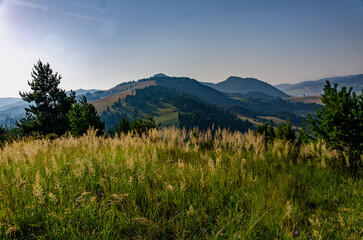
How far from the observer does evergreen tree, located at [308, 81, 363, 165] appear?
6.60m

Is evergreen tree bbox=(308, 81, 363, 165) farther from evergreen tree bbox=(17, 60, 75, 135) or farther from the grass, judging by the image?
evergreen tree bbox=(17, 60, 75, 135)

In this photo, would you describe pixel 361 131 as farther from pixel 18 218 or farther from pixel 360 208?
pixel 18 218

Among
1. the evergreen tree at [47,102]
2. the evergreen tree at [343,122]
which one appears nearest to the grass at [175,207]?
the evergreen tree at [343,122]

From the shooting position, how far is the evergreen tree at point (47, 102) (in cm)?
3919

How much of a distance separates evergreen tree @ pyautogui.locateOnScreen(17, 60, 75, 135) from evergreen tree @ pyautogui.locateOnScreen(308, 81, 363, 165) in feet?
141

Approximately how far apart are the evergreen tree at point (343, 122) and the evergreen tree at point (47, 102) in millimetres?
43124

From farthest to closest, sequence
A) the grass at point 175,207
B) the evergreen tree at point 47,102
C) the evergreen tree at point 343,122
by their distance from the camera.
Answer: the evergreen tree at point 47,102
the evergreen tree at point 343,122
the grass at point 175,207

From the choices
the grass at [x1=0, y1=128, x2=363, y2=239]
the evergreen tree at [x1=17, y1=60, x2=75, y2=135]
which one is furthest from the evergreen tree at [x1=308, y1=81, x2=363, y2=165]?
the evergreen tree at [x1=17, y1=60, x2=75, y2=135]

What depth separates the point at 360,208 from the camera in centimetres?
304

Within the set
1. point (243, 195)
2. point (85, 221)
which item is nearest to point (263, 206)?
point (243, 195)

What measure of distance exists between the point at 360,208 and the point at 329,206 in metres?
0.40

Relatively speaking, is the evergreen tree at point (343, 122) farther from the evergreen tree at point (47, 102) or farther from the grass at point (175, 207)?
the evergreen tree at point (47, 102)

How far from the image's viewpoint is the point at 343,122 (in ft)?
22.3

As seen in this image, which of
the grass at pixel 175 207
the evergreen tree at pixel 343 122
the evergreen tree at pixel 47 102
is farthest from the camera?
the evergreen tree at pixel 47 102
